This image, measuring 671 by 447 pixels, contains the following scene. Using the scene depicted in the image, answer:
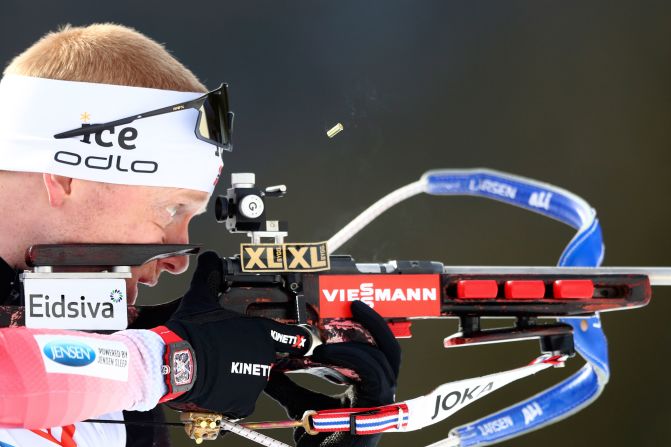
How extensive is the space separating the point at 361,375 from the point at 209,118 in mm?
498

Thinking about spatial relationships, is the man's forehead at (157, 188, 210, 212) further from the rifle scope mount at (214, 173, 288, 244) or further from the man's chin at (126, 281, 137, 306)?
the man's chin at (126, 281, 137, 306)

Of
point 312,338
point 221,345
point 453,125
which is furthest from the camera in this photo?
point 453,125

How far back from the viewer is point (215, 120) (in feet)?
4.99

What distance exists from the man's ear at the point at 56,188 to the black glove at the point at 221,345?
0.78 feet

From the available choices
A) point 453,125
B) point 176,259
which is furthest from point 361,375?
point 453,125

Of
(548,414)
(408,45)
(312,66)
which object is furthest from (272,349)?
(408,45)

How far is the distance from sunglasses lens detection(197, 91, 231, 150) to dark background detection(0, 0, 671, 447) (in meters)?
0.87

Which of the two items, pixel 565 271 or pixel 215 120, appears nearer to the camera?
pixel 215 120

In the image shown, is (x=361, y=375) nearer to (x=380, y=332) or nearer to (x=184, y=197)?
(x=380, y=332)

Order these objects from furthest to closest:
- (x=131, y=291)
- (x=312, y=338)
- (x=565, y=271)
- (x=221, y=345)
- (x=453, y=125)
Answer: (x=453, y=125) → (x=565, y=271) → (x=312, y=338) → (x=131, y=291) → (x=221, y=345)

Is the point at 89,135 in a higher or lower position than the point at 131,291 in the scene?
higher

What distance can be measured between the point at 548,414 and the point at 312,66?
1147 millimetres

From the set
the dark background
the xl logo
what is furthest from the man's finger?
the dark background

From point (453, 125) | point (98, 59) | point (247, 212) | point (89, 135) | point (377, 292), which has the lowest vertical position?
point (377, 292)
